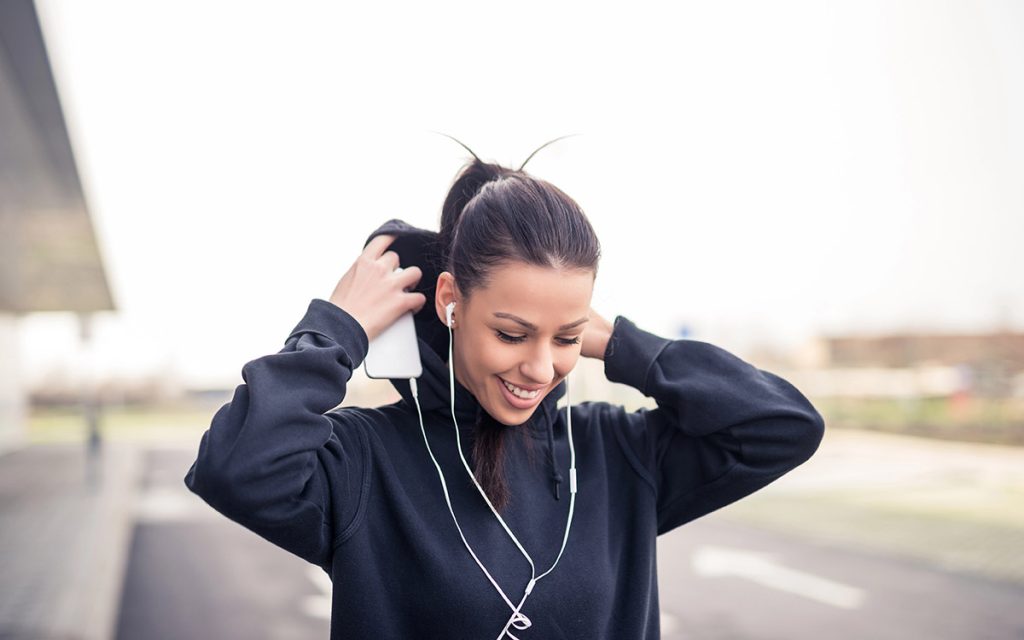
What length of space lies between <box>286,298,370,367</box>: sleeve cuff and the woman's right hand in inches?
1.0

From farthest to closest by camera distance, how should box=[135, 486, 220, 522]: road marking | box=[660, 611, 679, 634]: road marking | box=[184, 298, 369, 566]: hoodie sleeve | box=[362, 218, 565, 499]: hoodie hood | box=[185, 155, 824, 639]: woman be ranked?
box=[135, 486, 220, 522]: road marking
box=[660, 611, 679, 634]: road marking
box=[362, 218, 565, 499]: hoodie hood
box=[185, 155, 824, 639]: woman
box=[184, 298, 369, 566]: hoodie sleeve

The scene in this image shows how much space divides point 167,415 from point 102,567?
47950 millimetres

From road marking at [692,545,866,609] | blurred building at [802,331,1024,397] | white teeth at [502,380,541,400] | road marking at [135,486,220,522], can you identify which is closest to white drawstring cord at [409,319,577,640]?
white teeth at [502,380,541,400]

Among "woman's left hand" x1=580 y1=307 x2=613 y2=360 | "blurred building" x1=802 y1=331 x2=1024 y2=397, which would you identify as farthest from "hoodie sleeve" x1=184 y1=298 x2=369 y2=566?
"blurred building" x1=802 y1=331 x2=1024 y2=397

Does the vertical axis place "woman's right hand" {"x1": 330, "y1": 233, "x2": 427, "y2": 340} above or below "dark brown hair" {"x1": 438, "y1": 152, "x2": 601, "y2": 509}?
below

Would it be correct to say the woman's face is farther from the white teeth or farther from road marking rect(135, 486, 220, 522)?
road marking rect(135, 486, 220, 522)

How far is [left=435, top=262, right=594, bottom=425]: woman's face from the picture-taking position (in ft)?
5.02

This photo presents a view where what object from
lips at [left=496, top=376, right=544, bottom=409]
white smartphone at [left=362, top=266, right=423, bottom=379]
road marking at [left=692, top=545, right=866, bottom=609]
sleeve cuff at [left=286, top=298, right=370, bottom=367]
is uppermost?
sleeve cuff at [left=286, top=298, right=370, bottom=367]

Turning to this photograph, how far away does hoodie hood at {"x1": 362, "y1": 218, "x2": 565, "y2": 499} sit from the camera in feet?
5.64

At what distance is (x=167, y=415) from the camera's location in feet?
172

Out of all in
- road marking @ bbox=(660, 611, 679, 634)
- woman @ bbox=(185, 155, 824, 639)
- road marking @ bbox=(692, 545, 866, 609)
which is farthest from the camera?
road marking @ bbox=(692, 545, 866, 609)

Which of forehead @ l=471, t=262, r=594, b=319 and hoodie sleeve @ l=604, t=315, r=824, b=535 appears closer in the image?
forehead @ l=471, t=262, r=594, b=319

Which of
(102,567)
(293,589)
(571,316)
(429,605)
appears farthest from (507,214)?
(102,567)

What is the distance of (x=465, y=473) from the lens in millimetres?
1698
